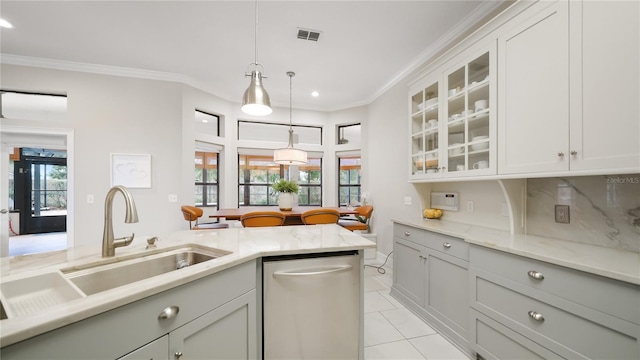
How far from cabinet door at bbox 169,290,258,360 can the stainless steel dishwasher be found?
12 centimetres

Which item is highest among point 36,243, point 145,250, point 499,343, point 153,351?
point 145,250

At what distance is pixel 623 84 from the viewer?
1206 mm

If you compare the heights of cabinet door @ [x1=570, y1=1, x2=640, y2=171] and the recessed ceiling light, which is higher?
the recessed ceiling light

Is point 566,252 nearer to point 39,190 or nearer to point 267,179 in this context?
point 267,179

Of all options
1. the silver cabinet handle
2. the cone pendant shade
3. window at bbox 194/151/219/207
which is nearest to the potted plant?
the cone pendant shade

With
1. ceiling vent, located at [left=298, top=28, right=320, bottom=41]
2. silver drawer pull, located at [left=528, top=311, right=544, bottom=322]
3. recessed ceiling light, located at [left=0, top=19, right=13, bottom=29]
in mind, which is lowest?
silver drawer pull, located at [left=528, top=311, right=544, bottom=322]

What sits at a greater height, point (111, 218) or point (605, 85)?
point (605, 85)

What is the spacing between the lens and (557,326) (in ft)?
4.22

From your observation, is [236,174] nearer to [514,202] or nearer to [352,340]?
[352,340]

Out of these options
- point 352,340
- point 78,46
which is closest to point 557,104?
point 352,340

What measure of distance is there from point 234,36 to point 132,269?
107 inches

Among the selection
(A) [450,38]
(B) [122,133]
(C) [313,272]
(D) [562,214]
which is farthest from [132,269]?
(A) [450,38]

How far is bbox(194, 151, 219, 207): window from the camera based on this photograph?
4590mm

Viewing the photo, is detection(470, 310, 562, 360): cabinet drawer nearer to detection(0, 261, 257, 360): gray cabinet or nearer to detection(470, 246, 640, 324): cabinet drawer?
detection(470, 246, 640, 324): cabinet drawer
